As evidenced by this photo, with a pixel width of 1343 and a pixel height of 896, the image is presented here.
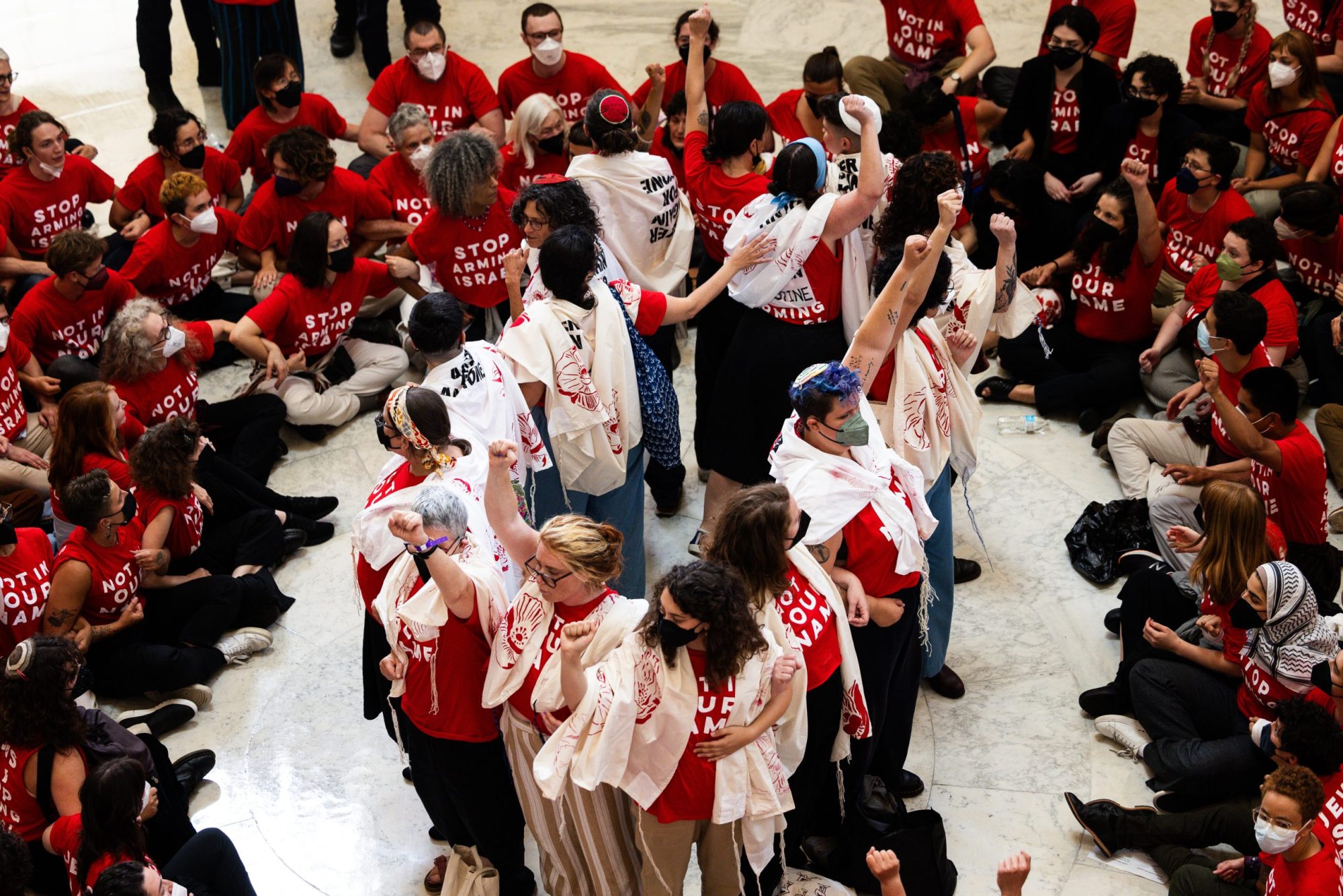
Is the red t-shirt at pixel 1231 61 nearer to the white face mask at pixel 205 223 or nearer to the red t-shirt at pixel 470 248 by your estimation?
the red t-shirt at pixel 470 248

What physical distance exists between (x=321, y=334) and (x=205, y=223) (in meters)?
0.80

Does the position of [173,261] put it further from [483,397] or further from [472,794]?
[472,794]

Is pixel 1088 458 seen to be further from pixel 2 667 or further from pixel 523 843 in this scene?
pixel 2 667

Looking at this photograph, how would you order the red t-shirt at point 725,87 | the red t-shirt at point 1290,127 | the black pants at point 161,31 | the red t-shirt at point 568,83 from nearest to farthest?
the red t-shirt at point 1290,127
the red t-shirt at point 725,87
the red t-shirt at point 568,83
the black pants at point 161,31

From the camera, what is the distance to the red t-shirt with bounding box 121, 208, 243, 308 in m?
6.45

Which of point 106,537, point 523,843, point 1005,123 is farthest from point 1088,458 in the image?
point 106,537

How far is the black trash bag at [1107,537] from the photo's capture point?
543cm

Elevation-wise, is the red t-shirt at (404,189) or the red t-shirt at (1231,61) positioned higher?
the red t-shirt at (1231,61)

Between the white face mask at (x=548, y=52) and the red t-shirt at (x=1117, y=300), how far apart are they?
287 centimetres

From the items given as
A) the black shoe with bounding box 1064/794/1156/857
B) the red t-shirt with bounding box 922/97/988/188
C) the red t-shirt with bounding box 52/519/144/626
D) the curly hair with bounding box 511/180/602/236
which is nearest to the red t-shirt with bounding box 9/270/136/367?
the red t-shirt with bounding box 52/519/144/626

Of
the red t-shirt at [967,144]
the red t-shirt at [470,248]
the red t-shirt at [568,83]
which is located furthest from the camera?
the red t-shirt at [568,83]

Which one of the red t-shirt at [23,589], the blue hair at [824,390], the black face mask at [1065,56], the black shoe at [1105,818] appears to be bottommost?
the black shoe at [1105,818]

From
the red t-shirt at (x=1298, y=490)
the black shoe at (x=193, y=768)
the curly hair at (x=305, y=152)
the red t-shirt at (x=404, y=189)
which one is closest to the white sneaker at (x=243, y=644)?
the black shoe at (x=193, y=768)

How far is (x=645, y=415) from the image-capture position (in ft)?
15.6
